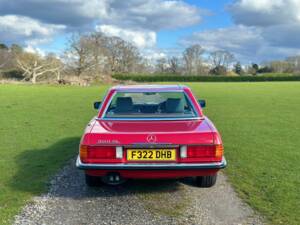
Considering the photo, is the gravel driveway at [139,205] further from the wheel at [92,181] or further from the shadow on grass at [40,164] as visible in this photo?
the shadow on grass at [40,164]

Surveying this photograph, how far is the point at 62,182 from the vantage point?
6113 millimetres

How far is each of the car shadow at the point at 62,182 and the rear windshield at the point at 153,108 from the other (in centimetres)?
104

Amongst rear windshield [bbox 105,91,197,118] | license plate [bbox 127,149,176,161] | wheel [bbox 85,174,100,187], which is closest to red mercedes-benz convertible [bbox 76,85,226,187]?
license plate [bbox 127,149,176,161]

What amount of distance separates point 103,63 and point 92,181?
201 ft

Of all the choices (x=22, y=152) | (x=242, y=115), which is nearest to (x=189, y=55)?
(x=242, y=115)

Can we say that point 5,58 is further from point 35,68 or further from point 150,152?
point 150,152

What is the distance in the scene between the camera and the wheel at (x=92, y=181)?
557cm

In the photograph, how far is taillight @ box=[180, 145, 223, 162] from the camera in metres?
4.96

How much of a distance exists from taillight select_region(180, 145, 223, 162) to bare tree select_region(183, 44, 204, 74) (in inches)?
3787

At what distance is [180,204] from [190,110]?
1.76 metres

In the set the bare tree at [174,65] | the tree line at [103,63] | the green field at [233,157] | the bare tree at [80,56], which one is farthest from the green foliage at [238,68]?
the green field at [233,157]

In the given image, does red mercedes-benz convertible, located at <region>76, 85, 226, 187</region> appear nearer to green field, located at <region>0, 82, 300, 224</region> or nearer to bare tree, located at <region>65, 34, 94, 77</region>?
green field, located at <region>0, 82, 300, 224</region>

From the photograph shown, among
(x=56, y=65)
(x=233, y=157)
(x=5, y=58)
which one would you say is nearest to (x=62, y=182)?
(x=233, y=157)

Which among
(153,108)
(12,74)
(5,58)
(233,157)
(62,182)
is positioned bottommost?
(12,74)
